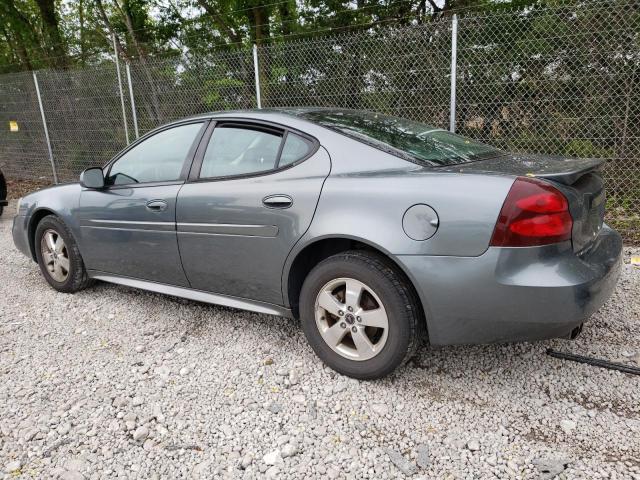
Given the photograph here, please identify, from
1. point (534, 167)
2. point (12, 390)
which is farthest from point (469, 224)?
point (12, 390)

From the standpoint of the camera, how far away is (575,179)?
212 centimetres

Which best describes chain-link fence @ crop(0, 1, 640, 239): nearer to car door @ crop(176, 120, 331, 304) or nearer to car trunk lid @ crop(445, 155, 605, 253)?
car trunk lid @ crop(445, 155, 605, 253)

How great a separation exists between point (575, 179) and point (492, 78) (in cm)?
367

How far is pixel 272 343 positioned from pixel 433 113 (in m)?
3.86

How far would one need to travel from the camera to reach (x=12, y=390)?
8.27 ft

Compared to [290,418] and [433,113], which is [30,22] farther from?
[290,418]

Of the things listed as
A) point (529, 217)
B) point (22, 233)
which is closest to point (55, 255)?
point (22, 233)

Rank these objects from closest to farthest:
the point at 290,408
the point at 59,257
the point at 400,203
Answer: the point at 400,203 < the point at 290,408 < the point at 59,257

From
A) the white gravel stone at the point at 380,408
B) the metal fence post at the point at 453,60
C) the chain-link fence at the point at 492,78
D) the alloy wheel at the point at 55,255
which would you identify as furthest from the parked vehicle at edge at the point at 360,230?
the chain-link fence at the point at 492,78

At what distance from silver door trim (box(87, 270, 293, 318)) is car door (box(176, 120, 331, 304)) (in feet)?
0.13

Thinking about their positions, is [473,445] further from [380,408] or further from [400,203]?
[400,203]

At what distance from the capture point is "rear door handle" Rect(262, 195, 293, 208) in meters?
2.53

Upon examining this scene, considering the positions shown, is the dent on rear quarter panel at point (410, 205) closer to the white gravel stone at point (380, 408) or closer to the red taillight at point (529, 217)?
the red taillight at point (529, 217)

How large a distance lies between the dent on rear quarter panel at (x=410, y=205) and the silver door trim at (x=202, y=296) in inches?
23.0
